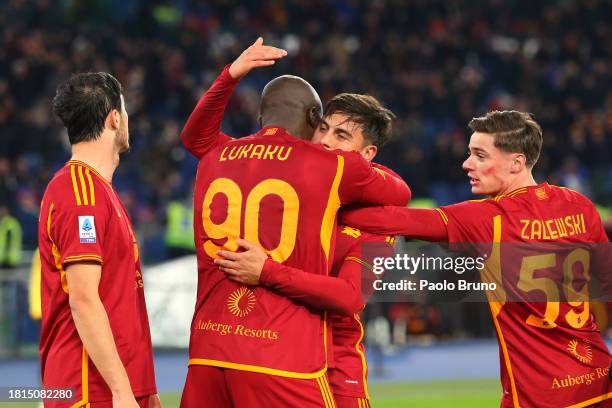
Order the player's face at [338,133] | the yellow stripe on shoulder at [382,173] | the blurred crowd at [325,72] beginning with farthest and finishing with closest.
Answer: the blurred crowd at [325,72] < the player's face at [338,133] < the yellow stripe on shoulder at [382,173]

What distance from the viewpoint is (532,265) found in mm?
4562

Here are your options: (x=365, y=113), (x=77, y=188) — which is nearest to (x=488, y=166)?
(x=365, y=113)

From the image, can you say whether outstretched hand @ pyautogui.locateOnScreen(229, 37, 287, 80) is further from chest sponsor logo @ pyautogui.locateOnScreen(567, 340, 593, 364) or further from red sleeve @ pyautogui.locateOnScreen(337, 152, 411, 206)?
chest sponsor logo @ pyautogui.locateOnScreen(567, 340, 593, 364)

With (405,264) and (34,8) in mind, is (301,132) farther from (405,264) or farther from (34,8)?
(34,8)

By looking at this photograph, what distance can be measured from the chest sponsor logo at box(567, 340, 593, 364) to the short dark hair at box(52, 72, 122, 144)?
2.32 meters

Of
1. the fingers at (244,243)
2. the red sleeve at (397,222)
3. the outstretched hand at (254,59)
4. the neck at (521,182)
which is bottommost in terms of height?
the fingers at (244,243)

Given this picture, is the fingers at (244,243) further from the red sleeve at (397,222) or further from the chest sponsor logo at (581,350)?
the chest sponsor logo at (581,350)

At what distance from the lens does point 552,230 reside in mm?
4512

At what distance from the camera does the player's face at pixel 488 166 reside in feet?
15.3

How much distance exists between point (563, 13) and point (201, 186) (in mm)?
19222

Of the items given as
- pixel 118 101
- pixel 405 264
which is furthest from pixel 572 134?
pixel 118 101

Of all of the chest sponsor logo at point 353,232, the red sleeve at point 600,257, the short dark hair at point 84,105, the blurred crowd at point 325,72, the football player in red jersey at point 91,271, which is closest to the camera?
the football player in red jersey at point 91,271

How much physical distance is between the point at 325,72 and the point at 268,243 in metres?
14.2

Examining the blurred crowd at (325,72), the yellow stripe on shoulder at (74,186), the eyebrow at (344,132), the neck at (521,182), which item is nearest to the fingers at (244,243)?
the yellow stripe on shoulder at (74,186)
